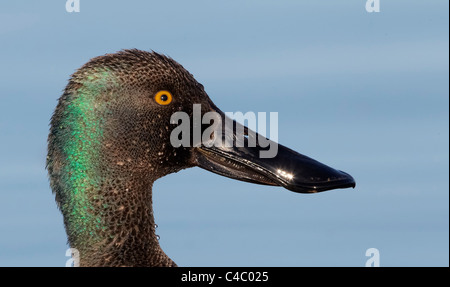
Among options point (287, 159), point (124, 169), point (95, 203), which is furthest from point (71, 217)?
point (287, 159)

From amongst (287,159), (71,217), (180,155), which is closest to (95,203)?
(71,217)

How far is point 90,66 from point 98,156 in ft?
1.58

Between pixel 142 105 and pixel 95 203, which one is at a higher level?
pixel 142 105

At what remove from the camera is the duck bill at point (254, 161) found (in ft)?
12.7

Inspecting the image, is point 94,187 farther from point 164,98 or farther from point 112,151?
point 164,98

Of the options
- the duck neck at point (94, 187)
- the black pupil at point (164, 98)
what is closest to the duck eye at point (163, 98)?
the black pupil at point (164, 98)

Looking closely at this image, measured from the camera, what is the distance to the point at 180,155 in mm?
3936

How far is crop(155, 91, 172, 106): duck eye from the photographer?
3.83 metres

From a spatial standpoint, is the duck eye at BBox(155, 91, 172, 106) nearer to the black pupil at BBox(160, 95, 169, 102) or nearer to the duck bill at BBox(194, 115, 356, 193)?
the black pupil at BBox(160, 95, 169, 102)

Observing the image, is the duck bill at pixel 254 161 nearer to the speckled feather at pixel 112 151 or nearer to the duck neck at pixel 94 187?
the speckled feather at pixel 112 151

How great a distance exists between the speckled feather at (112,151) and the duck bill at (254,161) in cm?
26
